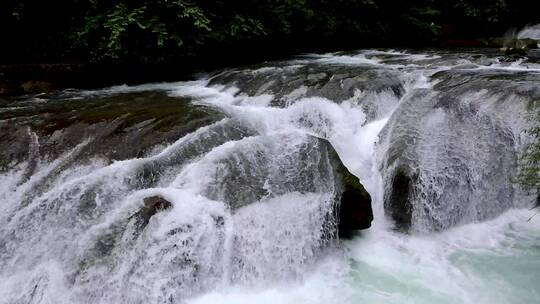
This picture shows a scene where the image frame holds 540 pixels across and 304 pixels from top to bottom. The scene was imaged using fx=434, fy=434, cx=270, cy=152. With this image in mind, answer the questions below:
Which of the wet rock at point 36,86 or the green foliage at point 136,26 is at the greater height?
the green foliage at point 136,26

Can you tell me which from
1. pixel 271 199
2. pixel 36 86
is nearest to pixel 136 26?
pixel 36 86

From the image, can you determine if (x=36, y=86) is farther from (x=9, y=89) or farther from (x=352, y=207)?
(x=352, y=207)

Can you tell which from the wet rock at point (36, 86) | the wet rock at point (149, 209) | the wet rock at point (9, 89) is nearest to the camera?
the wet rock at point (149, 209)

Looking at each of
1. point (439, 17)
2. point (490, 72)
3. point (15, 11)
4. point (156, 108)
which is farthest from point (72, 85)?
point (439, 17)

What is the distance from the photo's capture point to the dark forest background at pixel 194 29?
937 centimetres

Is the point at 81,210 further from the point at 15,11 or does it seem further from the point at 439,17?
the point at 439,17

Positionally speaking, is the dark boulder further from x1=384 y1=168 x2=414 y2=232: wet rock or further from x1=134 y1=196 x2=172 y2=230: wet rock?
x1=134 y1=196 x2=172 y2=230: wet rock

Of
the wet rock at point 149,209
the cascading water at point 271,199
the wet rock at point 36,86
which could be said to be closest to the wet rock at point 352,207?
the cascading water at point 271,199

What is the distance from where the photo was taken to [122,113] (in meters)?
6.80

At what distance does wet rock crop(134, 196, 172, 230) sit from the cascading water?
3 cm

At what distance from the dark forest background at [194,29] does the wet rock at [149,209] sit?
16.6 ft

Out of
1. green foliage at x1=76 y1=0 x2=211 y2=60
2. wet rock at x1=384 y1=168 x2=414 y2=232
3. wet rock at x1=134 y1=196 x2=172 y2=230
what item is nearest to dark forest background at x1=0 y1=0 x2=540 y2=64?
green foliage at x1=76 y1=0 x2=211 y2=60

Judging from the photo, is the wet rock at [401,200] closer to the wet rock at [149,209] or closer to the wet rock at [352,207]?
the wet rock at [352,207]

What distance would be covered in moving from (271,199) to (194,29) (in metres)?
6.20
